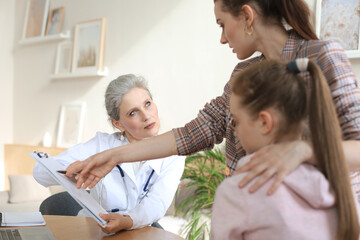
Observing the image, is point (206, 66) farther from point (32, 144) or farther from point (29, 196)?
point (32, 144)

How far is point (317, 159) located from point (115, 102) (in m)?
1.49

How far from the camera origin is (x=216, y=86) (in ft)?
11.6

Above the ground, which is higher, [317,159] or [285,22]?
[285,22]

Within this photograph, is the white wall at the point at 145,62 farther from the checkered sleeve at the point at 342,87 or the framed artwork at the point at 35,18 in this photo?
the checkered sleeve at the point at 342,87

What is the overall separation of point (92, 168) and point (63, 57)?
344cm

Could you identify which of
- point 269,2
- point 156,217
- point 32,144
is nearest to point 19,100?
point 32,144

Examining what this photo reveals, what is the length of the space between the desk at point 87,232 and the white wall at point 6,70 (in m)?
3.80

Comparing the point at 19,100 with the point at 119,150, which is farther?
the point at 19,100

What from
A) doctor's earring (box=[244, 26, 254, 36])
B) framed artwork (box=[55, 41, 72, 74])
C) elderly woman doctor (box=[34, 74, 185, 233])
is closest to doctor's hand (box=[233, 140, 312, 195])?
doctor's earring (box=[244, 26, 254, 36])

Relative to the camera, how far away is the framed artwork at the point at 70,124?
446cm

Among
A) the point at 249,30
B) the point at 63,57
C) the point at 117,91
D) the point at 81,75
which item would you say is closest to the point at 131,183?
the point at 117,91

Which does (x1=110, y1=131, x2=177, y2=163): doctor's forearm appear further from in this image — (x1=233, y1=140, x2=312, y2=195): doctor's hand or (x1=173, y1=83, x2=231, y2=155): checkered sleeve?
(x1=233, y1=140, x2=312, y2=195): doctor's hand

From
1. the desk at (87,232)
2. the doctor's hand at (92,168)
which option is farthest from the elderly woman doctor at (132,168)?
the doctor's hand at (92,168)

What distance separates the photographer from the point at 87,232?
61.9 inches
